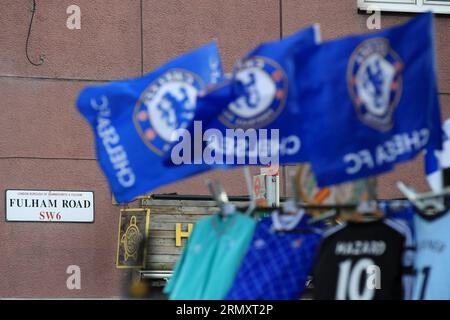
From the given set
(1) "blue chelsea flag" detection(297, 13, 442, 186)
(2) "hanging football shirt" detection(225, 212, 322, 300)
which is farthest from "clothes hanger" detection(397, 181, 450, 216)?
(2) "hanging football shirt" detection(225, 212, 322, 300)

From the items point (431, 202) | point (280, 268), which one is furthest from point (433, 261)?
point (280, 268)

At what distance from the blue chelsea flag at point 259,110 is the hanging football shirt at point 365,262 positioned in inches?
18.4

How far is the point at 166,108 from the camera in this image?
5352mm

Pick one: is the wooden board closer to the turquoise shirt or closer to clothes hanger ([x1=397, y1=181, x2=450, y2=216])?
the turquoise shirt

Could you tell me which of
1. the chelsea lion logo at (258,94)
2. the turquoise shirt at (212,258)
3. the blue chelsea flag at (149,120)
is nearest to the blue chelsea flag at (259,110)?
the chelsea lion logo at (258,94)

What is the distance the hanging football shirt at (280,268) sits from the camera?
5.02 metres

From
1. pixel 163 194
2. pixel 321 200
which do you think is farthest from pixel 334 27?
pixel 321 200

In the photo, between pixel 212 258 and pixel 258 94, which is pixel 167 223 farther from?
pixel 258 94

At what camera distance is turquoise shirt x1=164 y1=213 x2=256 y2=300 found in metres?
5.18

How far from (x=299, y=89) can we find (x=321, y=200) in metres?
0.59

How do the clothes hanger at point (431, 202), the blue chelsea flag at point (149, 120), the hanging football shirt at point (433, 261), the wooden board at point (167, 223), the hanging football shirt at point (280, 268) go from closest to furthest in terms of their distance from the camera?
the hanging football shirt at point (433, 261) < the clothes hanger at point (431, 202) < the hanging football shirt at point (280, 268) < the blue chelsea flag at point (149, 120) < the wooden board at point (167, 223)

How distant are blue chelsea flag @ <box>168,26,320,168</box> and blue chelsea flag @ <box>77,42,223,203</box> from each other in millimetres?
101

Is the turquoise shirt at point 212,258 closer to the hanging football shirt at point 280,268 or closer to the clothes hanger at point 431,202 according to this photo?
the hanging football shirt at point 280,268
